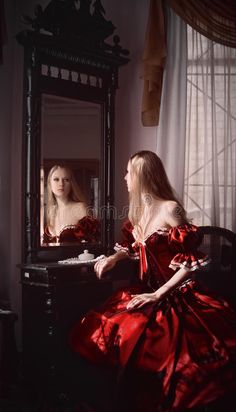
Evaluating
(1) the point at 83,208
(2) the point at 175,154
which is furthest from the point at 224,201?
(1) the point at 83,208

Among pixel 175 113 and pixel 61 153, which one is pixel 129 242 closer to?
pixel 61 153

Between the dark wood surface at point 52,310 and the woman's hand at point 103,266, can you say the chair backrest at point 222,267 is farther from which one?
the woman's hand at point 103,266

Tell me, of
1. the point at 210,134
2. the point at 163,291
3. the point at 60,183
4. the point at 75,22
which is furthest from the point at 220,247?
the point at 75,22

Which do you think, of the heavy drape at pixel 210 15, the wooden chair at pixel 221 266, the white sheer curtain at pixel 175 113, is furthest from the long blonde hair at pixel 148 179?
the heavy drape at pixel 210 15

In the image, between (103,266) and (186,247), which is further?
(103,266)

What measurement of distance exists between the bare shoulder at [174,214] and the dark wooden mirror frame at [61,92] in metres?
0.80

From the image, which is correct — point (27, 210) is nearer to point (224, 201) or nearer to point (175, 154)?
point (175, 154)

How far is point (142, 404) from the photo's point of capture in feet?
6.88

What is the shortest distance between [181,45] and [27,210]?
1580 millimetres

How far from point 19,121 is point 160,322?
5.60 ft

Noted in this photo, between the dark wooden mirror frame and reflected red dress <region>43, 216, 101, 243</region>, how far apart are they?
0.05m

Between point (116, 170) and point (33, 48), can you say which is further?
point (116, 170)

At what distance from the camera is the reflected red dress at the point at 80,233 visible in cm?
291

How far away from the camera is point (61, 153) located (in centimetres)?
292
